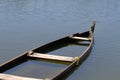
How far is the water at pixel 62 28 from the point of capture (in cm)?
1247

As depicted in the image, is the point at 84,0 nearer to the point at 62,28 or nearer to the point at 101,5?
the point at 101,5

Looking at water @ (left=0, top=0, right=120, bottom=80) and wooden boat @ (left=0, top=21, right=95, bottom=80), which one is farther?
water @ (left=0, top=0, right=120, bottom=80)

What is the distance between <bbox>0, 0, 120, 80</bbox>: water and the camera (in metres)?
12.5

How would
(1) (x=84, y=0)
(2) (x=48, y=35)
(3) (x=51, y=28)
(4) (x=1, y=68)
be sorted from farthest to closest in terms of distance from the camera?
(1) (x=84, y=0) < (3) (x=51, y=28) < (2) (x=48, y=35) < (4) (x=1, y=68)

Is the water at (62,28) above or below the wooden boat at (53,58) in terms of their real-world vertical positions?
below

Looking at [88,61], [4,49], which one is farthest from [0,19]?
[88,61]

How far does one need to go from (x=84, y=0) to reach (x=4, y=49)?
71.7 feet

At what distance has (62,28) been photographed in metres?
18.5

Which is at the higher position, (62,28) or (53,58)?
(53,58)

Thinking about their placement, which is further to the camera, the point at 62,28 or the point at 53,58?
the point at 62,28

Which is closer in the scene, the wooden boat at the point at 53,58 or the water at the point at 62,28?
the wooden boat at the point at 53,58

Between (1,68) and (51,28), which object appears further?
(51,28)

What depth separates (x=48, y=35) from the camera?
647 inches

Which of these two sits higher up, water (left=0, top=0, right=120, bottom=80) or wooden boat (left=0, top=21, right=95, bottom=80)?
wooden boat (left=0, top=21, right=95, bottom=80)
